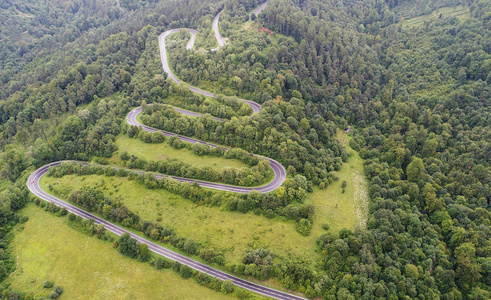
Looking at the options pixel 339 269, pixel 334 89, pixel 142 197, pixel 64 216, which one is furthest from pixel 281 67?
pixel 64 216

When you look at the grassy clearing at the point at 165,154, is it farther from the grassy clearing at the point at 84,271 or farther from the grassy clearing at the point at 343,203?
the grassy clearing at the point at 84,271

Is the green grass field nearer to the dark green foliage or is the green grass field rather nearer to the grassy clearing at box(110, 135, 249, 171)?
the dark green foliage

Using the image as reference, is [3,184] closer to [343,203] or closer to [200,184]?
[200,184]

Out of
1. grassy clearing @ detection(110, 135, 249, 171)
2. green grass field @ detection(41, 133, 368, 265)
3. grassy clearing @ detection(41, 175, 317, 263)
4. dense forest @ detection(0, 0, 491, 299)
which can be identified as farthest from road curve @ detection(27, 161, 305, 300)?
grassy clearing @ detection(110, 135, 249, 171)

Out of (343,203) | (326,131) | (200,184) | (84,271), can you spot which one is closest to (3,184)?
(84,271)

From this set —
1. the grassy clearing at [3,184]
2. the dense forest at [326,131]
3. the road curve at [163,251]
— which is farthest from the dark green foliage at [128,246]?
the grassy clearing at [3,184]
